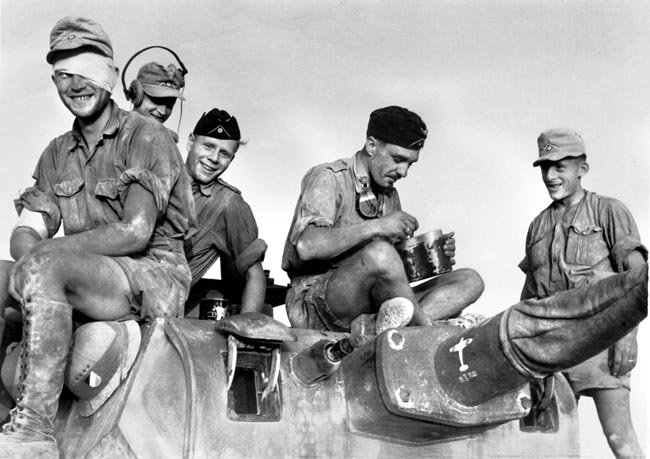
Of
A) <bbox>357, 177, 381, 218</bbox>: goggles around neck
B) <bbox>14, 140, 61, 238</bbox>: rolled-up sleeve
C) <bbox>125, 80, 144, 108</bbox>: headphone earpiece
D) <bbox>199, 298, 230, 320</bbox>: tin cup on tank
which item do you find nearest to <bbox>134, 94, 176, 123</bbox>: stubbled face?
<bbox>125, 80, 144, 108</bbox>: headphone earpiece

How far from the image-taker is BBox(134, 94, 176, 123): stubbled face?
8.14 meters

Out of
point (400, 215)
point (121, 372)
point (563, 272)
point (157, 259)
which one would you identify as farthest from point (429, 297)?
point (121, 372)

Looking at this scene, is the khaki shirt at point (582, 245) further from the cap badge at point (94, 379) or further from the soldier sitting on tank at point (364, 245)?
the cap badge at point (94, 379)

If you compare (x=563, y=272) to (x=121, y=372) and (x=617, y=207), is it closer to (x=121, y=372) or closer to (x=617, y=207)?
(x=617, y=207)

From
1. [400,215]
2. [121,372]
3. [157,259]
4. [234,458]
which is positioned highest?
[400,215]

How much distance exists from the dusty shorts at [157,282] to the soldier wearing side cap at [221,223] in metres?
1.14

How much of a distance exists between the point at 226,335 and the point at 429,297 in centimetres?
168

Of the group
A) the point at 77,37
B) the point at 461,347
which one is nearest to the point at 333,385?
the point at 461,347

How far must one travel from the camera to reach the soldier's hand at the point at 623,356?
6809 millimetres

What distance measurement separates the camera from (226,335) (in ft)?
16.6

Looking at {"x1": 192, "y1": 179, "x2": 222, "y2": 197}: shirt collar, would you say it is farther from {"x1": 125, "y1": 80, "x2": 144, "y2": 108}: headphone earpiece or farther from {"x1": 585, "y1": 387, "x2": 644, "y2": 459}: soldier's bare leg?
{"x1": 585, "y1": 387, "x2": 644, "y2": 459}: soldier's bare leg

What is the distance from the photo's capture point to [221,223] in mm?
7316

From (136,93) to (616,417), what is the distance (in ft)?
11.8

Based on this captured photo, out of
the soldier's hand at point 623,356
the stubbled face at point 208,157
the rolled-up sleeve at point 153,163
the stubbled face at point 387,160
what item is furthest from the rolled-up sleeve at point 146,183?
the soldier's hand at point 623,356
